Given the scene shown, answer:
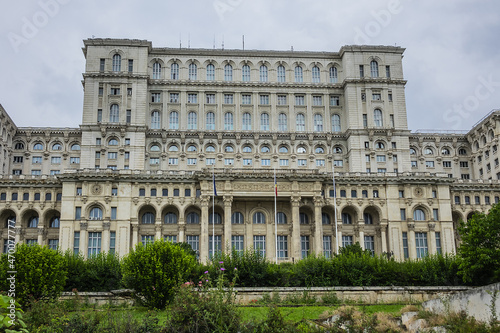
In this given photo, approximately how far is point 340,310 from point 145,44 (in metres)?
79.4

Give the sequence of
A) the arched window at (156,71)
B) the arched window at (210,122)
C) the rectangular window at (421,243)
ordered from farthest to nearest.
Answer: the arched window at (156,71) → the arched window at (210,122) → the rectangular window at (421,243)

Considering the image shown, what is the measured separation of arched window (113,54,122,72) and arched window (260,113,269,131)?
92.0ft

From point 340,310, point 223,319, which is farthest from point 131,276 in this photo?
point 223,319

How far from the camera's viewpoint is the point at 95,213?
82.9 m

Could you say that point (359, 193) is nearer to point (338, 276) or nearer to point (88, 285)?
point (338, 276)

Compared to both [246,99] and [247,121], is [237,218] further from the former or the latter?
[246,99]

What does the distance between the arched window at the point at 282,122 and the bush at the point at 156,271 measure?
6069 cm

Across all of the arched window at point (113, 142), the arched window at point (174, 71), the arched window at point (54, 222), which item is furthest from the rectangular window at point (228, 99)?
the arched window at point (54, 222)

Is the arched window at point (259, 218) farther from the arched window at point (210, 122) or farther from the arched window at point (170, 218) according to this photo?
the arched window at point (210, 122)

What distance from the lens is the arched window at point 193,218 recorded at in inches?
3378

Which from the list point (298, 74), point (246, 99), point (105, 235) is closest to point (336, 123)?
point (298, 74)

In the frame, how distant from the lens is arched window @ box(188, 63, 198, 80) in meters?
102

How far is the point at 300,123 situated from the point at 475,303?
76.0 m

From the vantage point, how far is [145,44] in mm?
98312
